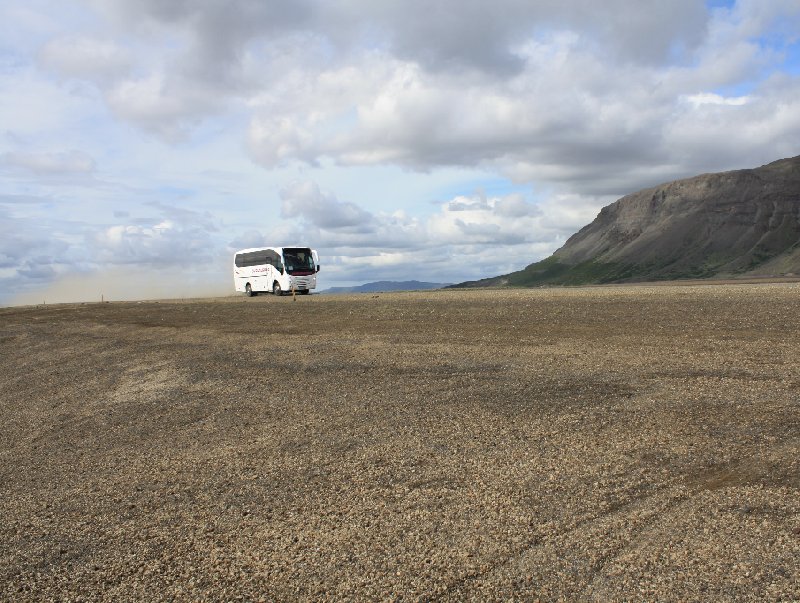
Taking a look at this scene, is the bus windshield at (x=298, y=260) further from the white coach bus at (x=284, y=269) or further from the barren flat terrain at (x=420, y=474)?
the barren flat terrain at (x=420, y=474)

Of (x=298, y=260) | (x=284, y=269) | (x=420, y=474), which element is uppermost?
(x=298, y=260)

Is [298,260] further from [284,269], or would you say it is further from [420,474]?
[420,474]

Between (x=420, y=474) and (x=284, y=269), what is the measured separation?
45.2m

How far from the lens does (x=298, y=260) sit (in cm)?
5234

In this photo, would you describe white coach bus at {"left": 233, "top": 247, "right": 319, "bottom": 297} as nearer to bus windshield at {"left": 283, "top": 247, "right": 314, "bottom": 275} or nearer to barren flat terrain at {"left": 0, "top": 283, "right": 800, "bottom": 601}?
bus windshield at {"left": 283, "top": 247, "right": 314, "bottom": 275}

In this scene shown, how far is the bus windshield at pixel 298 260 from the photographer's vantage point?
51.9m

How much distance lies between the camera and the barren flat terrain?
5660mm

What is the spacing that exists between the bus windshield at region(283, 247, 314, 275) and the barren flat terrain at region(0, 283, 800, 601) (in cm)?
3517

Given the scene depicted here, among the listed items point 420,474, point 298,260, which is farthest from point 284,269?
point 420,474

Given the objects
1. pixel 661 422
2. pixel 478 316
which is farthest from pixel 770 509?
pixel 478 316

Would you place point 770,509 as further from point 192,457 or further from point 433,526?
point 192,457

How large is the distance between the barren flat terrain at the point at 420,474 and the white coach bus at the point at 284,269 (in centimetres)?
3519

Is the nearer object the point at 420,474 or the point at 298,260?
the point at 420,474

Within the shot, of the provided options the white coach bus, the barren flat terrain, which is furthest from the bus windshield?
the barren flat terrain
